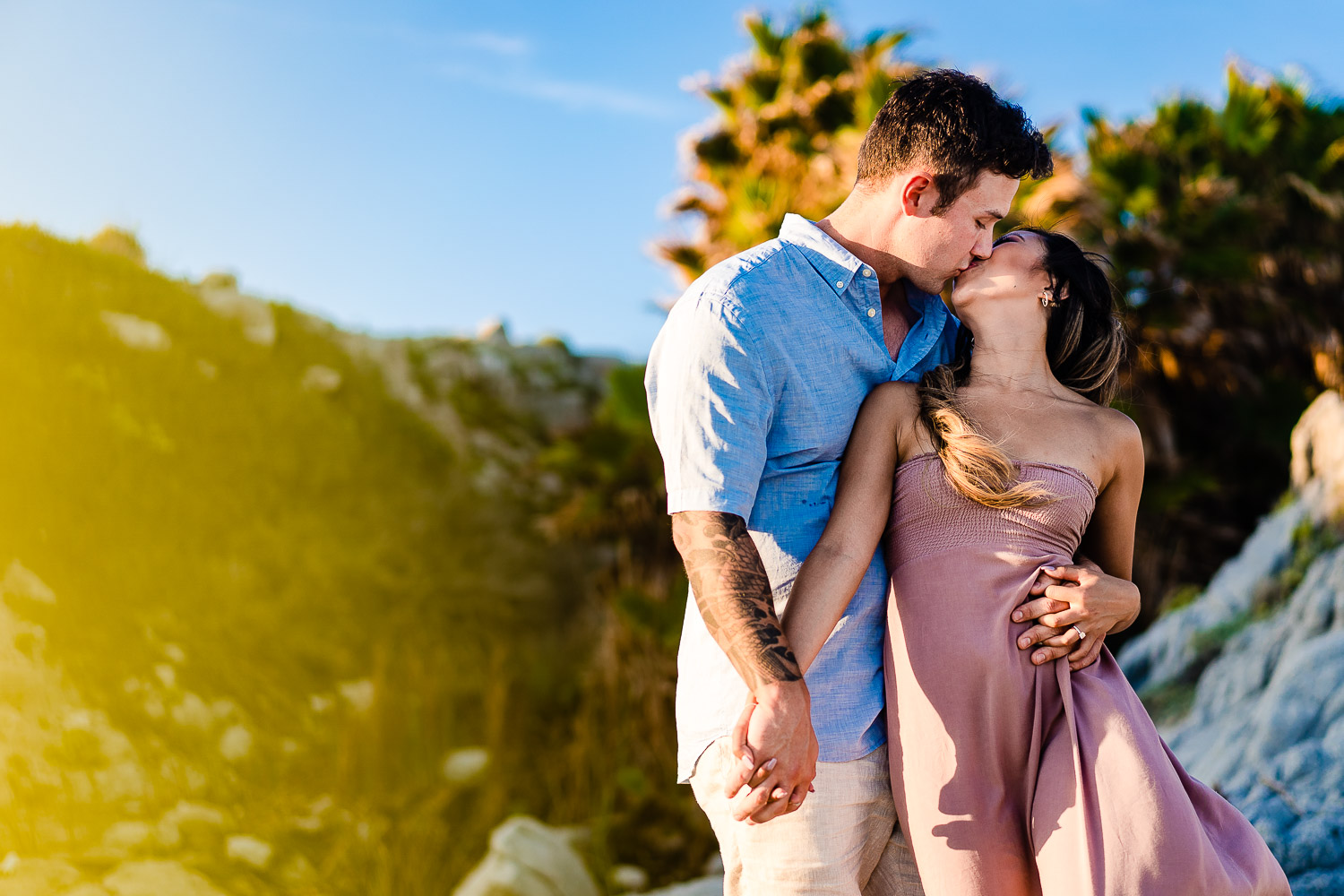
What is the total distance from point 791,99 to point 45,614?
7.78 meters

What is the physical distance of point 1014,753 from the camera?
190 cm

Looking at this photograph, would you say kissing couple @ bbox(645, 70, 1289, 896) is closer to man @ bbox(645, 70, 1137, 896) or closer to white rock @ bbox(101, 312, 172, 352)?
man @ bbox(645, 70, 1137, 896)

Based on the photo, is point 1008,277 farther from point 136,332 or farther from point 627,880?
point 136,332

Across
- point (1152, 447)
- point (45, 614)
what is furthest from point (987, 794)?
point (45, 614)

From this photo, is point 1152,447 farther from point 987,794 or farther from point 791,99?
point 987,794

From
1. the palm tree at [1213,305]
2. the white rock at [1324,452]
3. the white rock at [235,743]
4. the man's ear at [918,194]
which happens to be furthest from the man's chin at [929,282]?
the white rock at [235,743]

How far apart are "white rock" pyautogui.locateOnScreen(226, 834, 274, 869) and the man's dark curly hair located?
6.19 metres

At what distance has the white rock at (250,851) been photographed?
622cm

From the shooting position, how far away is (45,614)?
7121mm

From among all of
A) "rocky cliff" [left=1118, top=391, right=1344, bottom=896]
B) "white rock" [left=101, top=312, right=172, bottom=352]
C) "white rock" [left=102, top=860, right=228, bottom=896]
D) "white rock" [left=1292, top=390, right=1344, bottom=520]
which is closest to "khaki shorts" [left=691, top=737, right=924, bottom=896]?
"rocky cliff" [left=1118, top=391, right=1344, bottom=896]

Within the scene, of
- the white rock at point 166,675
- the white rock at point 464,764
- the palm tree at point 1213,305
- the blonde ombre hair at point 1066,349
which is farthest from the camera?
the palm tree at point 1213,305

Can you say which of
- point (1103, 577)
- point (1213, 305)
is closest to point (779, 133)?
point (1213, 305)

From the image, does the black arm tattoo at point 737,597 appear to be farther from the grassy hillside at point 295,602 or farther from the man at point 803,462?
the grassy hillside at point 295,602

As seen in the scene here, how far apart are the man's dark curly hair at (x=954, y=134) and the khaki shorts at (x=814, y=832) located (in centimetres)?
124
